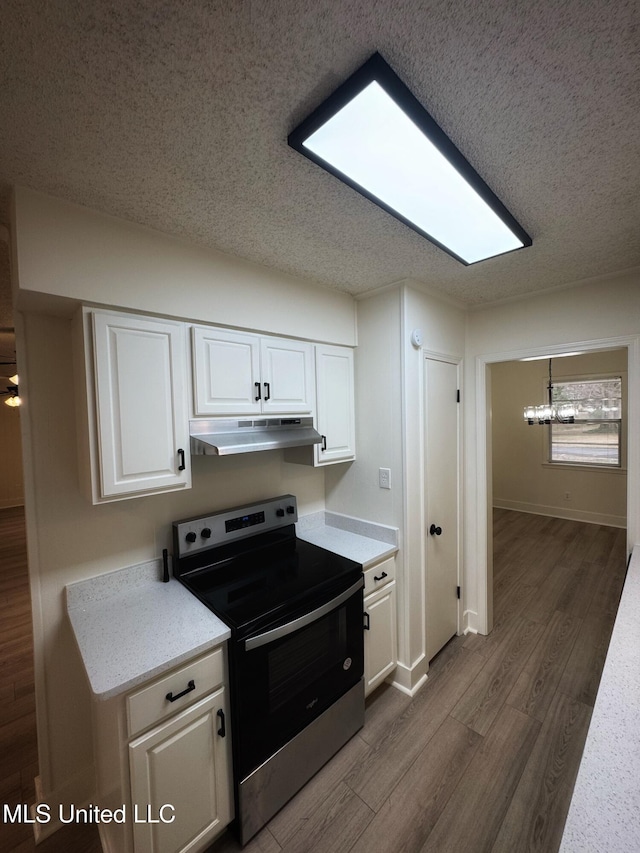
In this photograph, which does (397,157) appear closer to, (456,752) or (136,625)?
(136,625)

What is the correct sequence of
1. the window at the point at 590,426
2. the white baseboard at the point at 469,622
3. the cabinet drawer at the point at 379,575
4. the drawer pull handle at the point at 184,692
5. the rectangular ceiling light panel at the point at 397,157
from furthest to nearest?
the window at the point at 590,426
the white baseboard at the point at 469,622
the cabinet drawer at the point at 379,575
the drawer pull handle at the point at 184,692
the rectangular ceiling light panel at the point at 397,157

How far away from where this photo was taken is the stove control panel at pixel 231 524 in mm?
1783

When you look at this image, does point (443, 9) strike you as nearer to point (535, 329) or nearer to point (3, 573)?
point (535, 329)

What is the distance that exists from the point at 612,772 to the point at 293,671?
1151 mm

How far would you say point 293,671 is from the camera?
1567mm

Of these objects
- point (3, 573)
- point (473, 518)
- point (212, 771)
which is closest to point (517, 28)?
point (212, 771)

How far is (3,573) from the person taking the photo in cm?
378

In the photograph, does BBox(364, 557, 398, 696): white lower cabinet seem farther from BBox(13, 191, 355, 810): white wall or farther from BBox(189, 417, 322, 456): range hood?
BBox(13, 191, 355, 810): white wall

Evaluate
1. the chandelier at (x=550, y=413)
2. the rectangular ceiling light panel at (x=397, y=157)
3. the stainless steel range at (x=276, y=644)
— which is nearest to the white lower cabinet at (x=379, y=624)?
the stainless steel range at (x=276, y=644)

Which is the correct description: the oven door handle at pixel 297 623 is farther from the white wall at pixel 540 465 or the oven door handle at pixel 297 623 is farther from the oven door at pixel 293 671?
the white wall at pixel 540 465

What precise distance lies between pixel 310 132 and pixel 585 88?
27.1 inches

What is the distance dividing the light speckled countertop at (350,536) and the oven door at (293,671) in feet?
0.73

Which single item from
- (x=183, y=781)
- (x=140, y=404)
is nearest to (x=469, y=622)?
(x=183, y=781)

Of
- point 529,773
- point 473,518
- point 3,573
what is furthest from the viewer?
point 3,573
